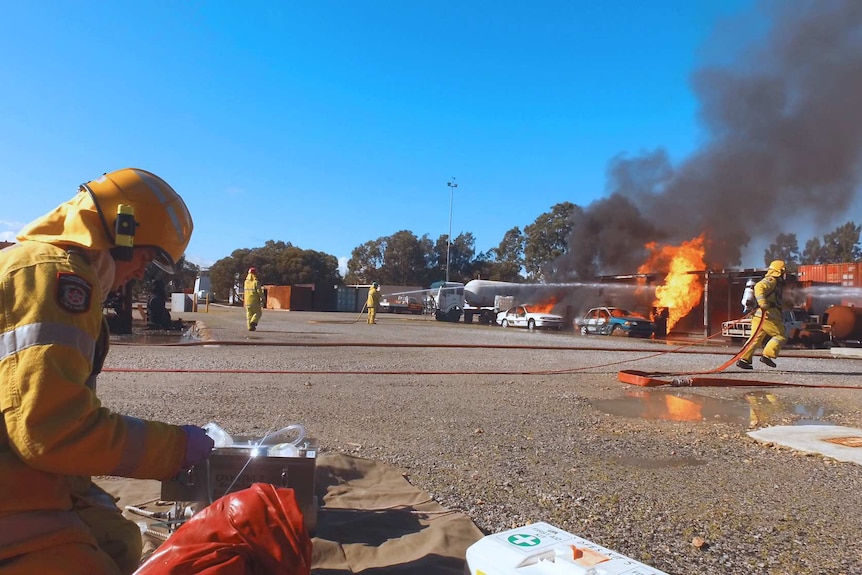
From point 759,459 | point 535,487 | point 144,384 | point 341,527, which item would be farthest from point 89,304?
point 144,384

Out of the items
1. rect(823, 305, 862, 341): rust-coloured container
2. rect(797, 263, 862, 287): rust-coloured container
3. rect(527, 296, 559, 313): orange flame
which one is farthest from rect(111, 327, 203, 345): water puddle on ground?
rect(797, 263, 862, 287): rust-coloured container

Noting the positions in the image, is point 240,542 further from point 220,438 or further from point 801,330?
point 801,330

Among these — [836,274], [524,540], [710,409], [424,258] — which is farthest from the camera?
[424,258]

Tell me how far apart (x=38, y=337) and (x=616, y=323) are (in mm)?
25072

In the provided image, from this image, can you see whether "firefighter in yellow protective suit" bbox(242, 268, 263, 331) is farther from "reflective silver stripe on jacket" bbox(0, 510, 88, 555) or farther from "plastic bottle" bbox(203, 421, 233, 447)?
"reflective silver stripe on jacket" bbox(0, 510, 88, 555)

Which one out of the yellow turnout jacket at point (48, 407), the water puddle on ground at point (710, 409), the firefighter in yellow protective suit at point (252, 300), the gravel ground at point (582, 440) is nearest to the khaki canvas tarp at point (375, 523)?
the gravel ground at point (582, 440)

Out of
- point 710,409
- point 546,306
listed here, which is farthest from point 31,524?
point 546,306

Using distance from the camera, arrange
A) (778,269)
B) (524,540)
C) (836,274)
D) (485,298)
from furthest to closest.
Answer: (485,298) < (836,274) < (778,269) < (524,540)

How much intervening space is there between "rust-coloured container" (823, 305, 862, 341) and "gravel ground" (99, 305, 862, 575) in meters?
11.6

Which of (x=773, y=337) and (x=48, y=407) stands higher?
(x=48, y=407)

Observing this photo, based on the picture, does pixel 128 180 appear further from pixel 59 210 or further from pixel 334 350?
pixel 334 350

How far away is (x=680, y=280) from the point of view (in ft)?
88.3

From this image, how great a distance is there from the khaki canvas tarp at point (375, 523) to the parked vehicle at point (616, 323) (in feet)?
72.5

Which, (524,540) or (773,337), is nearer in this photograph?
(524,540)
